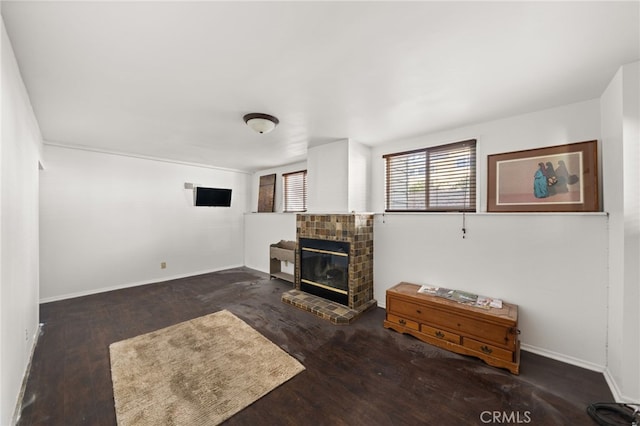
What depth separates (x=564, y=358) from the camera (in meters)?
2.32

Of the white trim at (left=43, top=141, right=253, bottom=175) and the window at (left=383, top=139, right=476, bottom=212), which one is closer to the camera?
the window at (left=383, top=139, right=476, bottom=212)

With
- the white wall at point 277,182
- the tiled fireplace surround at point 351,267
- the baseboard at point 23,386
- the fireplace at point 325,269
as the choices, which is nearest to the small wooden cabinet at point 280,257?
the fireplace at point 325,269

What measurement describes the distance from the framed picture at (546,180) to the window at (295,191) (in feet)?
10.8

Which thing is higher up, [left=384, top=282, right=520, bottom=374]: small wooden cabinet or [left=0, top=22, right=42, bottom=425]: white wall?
[left=0, top=22, right=42, bottom=425]: white wall

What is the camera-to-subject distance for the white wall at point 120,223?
380 cm

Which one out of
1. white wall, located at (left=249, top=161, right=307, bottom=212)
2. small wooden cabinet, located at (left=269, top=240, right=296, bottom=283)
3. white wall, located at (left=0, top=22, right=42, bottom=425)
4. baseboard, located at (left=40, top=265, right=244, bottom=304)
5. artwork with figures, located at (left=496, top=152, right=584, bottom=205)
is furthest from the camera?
white wall, located at (left=249, top=161, right=307, bottom=212)

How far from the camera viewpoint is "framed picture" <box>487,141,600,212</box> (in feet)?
7.43

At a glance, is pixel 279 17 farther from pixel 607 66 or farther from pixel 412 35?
pixel 607 66

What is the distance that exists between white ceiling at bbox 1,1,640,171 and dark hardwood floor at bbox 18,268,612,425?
8.32ft

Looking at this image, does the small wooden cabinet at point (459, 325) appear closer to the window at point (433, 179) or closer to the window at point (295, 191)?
the window at point (433, 179)

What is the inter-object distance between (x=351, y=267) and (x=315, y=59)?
2565 millimetres

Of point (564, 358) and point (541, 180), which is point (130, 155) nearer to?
point (541, 180)

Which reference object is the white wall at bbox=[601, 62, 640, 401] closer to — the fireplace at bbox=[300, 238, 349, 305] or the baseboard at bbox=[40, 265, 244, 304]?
the fireplace at bbox=[300, 238, 349, 305]

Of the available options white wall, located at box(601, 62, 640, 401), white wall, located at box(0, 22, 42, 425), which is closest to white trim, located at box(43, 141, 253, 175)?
white wall, located at box(0, 22, 42, 425)
